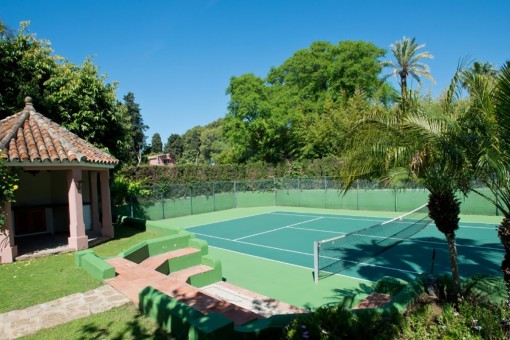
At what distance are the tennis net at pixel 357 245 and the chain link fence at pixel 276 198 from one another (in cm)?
543

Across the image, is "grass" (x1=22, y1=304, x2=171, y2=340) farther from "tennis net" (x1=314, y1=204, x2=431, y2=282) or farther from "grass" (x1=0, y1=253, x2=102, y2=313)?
"tennis net" (x1=314, y1=204, x2=431, y2=282)

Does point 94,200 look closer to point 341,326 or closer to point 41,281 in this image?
point 41,281

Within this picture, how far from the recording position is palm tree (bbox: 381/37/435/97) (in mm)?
36875

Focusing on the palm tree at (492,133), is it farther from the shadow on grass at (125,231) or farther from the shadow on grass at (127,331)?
the shadow on grass at (125,231)

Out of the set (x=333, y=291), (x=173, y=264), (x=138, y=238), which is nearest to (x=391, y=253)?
(x=333, y=291)

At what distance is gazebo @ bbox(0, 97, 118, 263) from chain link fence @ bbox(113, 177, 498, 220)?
6562 mm

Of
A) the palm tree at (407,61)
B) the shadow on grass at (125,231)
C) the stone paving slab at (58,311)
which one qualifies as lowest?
the stone paving slab at (58,311)

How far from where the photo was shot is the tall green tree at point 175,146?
8650 centimetres

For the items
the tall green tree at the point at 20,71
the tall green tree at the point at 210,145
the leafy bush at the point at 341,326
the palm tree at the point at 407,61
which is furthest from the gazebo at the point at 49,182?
the tall green tree at the point at 210,145

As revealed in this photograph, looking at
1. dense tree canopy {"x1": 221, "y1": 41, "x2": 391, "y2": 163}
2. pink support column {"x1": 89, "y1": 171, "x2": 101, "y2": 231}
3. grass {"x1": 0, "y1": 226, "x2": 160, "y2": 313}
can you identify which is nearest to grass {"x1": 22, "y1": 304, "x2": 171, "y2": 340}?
grass {"x1": 0, "y1": 226, "x2": 160, "y2": 313}

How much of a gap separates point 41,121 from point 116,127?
16.9 feet

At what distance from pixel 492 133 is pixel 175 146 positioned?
3343 inches

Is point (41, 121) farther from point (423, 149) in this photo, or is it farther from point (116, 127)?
point (423, 149)

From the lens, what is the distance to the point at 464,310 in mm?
5117
